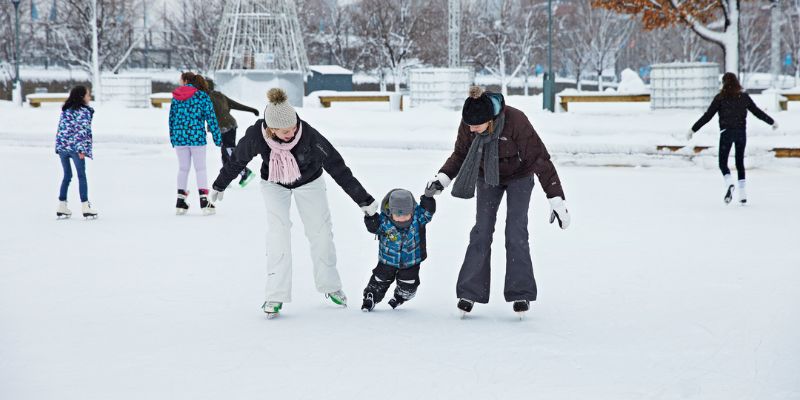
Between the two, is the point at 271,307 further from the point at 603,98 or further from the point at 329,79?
the point at 329,79

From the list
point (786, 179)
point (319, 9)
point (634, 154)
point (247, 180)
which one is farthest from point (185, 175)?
point (319, 9)

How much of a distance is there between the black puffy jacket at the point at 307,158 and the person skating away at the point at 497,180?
19.5 inches

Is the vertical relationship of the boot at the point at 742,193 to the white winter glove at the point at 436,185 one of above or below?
below

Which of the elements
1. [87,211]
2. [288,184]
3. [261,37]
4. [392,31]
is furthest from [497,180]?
[392,31]

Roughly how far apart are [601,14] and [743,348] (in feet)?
168

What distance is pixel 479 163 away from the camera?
530 centimetres

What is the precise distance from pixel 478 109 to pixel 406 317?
1317mm

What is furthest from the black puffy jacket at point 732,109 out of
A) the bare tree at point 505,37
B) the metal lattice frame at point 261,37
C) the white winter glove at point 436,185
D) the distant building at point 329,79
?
the bare tree at point 505,37

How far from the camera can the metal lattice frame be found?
31.7 m

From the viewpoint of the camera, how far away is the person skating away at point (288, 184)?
5.29 meters

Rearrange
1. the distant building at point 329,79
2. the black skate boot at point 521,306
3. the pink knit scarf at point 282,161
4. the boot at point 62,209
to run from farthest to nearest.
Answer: the distant building at point 329,79 → the boot at point 62,209 → the black skate boot at point 521,306 → the pink knit scarf at point 282,161

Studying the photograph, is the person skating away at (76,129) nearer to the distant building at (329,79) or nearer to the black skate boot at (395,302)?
the black skate boot at (395,302)

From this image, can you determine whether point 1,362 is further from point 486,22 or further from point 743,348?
point 486,22

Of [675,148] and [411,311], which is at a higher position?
[675,148]
